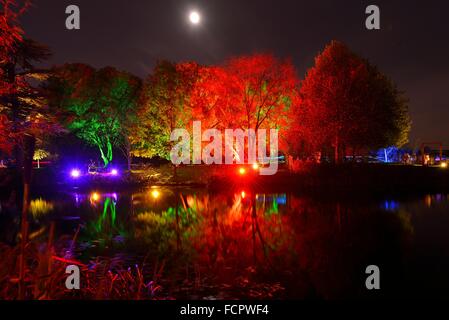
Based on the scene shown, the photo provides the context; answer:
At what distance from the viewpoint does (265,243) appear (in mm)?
16531

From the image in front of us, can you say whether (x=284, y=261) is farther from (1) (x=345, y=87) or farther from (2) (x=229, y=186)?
(1) (x=345, y=87)

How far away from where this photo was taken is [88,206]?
29.6 m

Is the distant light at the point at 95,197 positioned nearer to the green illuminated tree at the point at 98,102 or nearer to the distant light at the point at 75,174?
the distant light at the point at 75,174

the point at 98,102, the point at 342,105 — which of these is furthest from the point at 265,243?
the point at 98,102

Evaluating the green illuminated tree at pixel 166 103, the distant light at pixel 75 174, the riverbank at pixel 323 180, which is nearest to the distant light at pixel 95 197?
the riverbank at pixel 323 180

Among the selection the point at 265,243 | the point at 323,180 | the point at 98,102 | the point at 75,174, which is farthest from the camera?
the point at 98,102

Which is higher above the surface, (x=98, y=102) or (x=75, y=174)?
(x=98, y=102)

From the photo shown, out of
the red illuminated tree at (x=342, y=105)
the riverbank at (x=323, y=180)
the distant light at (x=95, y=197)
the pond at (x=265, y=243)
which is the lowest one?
the pond at (x=265, y=243)

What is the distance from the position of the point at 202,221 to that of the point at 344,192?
18.6m

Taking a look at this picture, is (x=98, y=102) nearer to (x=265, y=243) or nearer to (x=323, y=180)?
(x=323, y=180)

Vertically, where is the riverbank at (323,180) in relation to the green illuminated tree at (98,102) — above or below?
below

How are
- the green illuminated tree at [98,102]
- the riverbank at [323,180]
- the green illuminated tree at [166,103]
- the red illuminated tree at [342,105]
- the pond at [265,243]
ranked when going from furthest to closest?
1. the green illuminated tree at [98,102]
2. the green illuminated tree at [166,103]
3. the red illuminated tree at [342,105]
4. the riverbank at [323,180]
5. the pond at [265,243]

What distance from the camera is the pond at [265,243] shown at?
36.2ft
